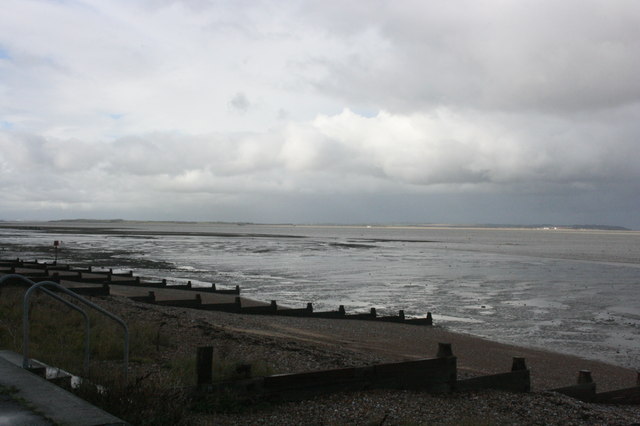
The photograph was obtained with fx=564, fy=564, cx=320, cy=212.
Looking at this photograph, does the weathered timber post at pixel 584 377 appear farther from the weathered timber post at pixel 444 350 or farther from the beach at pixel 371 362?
the weathered timber post at pixel 444 350

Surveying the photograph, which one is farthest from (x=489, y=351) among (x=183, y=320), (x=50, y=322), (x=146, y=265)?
(x=146, y=265)

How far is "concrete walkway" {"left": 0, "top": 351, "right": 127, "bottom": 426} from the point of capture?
4.83 m

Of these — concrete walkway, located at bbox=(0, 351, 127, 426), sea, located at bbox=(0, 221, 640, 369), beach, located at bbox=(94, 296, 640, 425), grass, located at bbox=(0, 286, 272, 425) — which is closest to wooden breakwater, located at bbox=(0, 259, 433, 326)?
beach, located at bbox=(94, 296, 640, 425)

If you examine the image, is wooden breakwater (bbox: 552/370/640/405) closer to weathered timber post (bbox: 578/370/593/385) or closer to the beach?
weathered timber post (bbox: 578/370/593/385)

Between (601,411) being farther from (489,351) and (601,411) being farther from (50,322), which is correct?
(50,322)

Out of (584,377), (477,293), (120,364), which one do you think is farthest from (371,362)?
(477,293)

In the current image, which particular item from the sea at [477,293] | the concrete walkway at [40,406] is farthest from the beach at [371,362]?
the sea at [477,293]

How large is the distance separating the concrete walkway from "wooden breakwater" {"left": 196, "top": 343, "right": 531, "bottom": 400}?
2260mm

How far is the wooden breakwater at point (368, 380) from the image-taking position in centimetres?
782

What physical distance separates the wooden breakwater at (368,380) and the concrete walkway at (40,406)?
89.0 inches

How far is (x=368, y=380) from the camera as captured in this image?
8977mm

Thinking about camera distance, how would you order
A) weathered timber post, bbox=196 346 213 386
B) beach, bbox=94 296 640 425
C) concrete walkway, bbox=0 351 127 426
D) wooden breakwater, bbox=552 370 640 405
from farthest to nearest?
wooden breakwater, bbox=552 370 640 405 < beach, bbox=94 296 640 425 < weathered timber post, bbox=196 346 213 386 < concrete walkway, bbox=0 351 127 426

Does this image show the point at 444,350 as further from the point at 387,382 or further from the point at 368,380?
the point at 368,380

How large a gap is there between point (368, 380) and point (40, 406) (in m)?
5.12
